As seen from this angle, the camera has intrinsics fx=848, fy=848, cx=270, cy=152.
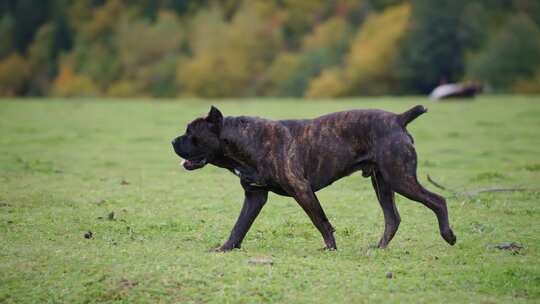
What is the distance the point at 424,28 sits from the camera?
76.6m

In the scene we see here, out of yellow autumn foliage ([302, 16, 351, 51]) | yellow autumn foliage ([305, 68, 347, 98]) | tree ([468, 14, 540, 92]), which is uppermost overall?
yellow autumn foliage ([302, 16, 351, 51])

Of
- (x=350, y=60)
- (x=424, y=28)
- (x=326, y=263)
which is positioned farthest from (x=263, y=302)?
(x=350, y=60)

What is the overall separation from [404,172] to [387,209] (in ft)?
3.51

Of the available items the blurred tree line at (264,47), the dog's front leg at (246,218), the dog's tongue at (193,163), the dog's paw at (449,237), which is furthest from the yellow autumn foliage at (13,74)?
the dog's paw at (449,237)

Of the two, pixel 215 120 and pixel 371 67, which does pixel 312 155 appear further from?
pixel 371 67

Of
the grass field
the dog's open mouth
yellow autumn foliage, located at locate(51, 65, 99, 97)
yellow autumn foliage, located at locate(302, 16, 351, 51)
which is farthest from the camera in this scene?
yellow autumn foliage, located at locate(51, 65, 99, 97)

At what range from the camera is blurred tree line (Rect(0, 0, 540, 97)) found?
252ft

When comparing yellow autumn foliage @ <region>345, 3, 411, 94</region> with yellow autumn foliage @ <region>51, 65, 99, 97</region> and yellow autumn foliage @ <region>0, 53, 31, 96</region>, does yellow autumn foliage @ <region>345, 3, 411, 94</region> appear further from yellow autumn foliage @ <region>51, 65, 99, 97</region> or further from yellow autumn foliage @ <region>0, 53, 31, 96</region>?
yellow autumn foliage @ <region>0, 53, 31, 96</region>

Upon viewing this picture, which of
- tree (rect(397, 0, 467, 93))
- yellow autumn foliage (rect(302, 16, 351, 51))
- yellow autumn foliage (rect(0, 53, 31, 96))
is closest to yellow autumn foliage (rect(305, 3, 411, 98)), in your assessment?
tree (rect(397, 0, 467, 93))

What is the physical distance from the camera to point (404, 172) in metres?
11.6

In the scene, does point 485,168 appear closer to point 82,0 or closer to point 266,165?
point 266,165

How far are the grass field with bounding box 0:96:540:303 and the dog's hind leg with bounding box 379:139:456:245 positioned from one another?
2.49 ft

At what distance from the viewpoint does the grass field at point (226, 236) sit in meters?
9.87

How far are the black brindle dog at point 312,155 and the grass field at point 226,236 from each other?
67cm
